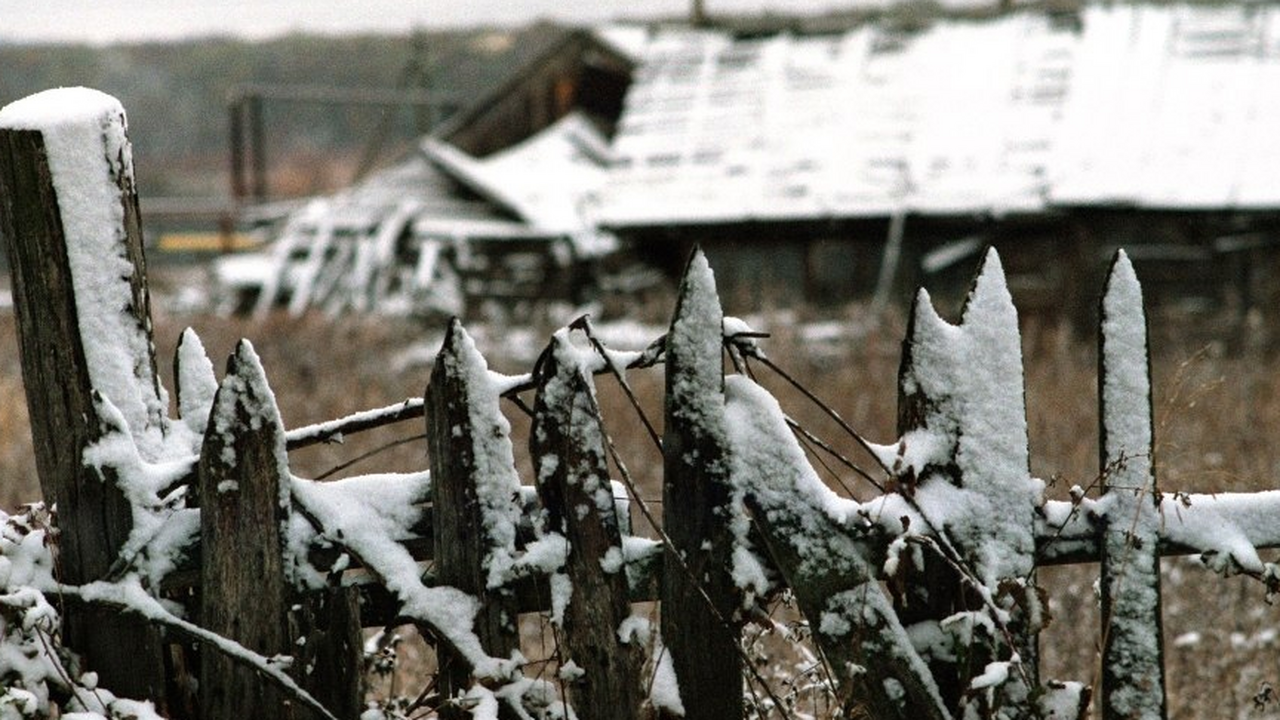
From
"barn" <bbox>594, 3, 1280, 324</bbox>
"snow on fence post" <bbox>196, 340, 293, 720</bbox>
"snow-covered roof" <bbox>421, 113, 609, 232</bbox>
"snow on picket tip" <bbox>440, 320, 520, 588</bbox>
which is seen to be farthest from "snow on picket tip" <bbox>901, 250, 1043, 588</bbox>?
"snow-covered roof" <bbox>421, 113, 609, 232</bbox>

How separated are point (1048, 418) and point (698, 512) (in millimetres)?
7583

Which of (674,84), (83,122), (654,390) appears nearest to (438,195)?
(674,84)

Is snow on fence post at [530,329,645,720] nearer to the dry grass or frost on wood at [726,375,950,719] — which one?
Result: the dry grass

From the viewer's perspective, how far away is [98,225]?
77.3 inches

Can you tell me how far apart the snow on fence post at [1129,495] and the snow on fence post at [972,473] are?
0.43 ft

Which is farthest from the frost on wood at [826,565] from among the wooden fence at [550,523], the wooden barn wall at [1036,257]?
the wooden barn wall at [1036,257]

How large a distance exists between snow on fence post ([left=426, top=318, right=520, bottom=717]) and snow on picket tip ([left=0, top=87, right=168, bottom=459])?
489 millimetres

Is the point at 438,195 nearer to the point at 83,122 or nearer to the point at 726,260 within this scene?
the point at 726,260

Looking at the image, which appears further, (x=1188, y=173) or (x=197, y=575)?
(x=1188, y=173)

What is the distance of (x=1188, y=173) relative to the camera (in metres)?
13.1

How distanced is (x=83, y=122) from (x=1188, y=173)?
13.0m

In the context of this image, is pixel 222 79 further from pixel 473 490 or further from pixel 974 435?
pixel 974 435

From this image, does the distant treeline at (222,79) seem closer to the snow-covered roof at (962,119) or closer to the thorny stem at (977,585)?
the snow-covered roof at (962,119)

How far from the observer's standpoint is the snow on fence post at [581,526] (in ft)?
6.44
